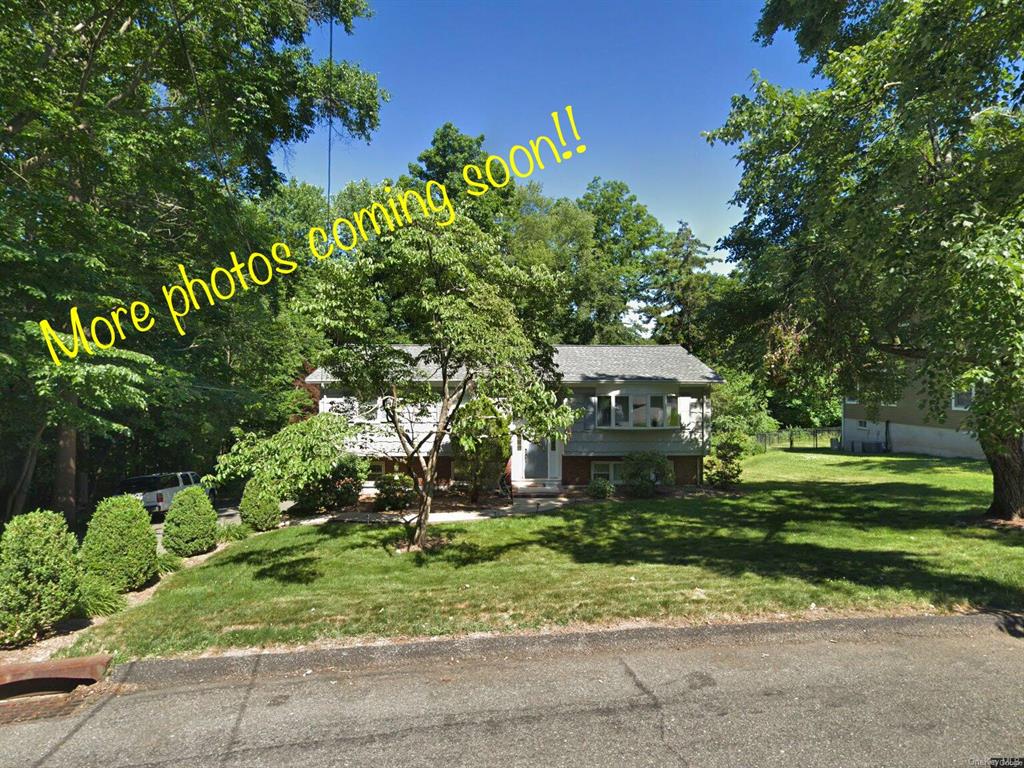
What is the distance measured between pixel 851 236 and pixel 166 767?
387 inches

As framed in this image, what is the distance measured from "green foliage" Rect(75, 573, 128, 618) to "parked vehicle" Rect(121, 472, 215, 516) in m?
10.2

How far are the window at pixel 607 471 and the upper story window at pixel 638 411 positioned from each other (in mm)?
1617

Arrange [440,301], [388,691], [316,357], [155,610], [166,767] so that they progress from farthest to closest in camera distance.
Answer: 1. [316,357]
2. [440,301]
3. [155,610]
4. [388,691]
5. [166,767]

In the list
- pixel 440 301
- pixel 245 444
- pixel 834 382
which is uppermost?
pixel 440 301

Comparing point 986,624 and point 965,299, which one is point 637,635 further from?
point 965,299

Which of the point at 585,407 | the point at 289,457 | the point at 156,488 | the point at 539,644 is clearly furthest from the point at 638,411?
the point at 156,488

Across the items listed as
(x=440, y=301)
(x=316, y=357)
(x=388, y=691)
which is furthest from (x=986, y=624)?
(x=316, y=357)

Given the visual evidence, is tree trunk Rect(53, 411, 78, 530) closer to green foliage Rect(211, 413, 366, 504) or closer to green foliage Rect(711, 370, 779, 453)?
green foliage Rect(211, 413, 366, 504)

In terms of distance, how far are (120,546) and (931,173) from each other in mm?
12918

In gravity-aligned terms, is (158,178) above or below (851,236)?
above

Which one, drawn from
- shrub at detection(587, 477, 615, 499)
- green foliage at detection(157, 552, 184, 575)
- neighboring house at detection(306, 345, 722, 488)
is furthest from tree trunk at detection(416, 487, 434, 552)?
neighboring house at detection(306, 345, 722, 488)

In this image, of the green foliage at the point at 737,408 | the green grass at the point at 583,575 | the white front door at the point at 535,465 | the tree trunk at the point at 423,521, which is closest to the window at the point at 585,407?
the white front door at the point at 535,465

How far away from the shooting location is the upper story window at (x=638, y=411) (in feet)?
61.7

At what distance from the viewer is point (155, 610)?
680 cm
